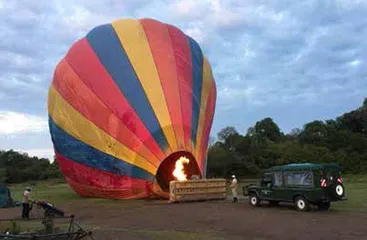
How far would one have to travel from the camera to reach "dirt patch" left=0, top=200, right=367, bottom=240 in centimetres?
1262

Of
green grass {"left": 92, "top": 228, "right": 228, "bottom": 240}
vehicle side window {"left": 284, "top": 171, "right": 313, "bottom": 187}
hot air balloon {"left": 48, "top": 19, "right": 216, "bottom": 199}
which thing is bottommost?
green grass {"left": 92, "top": 228, "right": 228, "bottom": 240}

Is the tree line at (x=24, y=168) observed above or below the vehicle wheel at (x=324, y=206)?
above

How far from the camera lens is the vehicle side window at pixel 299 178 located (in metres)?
18.1

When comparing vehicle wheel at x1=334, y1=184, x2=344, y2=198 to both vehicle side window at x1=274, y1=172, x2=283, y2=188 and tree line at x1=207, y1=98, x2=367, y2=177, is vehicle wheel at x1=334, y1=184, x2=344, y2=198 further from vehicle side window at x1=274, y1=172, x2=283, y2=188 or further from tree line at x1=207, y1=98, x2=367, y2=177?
tree line at x1=207, y1=98, x2=367, y2=177

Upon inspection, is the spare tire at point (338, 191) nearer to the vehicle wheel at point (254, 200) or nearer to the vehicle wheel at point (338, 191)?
the vehicle wheel at point (338, 191)

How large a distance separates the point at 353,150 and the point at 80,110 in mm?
53317

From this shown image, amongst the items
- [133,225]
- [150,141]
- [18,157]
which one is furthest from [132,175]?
[18,157]

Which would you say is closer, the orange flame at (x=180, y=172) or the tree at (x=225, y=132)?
the orange flame at (x=180, y=172)

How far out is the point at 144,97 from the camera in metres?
20.8

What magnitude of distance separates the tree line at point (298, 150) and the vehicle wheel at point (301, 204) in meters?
38.7

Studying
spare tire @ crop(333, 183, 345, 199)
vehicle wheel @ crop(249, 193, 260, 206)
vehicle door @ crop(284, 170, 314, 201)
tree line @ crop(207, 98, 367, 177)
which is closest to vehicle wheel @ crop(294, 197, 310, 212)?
vehicle door @ crop(284, 170, 314, 201)

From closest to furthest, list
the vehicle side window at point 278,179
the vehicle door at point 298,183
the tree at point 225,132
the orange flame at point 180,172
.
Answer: the vehicle door at point 298,183 < the vehicle side window at point 278,179 < the orange flame at point 180,172 < the tree at point 225,132

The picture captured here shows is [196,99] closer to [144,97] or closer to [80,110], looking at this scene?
[144,97]

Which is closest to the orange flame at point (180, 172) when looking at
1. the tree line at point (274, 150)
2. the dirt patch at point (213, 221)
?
the dirt patch at point (213, 221)
